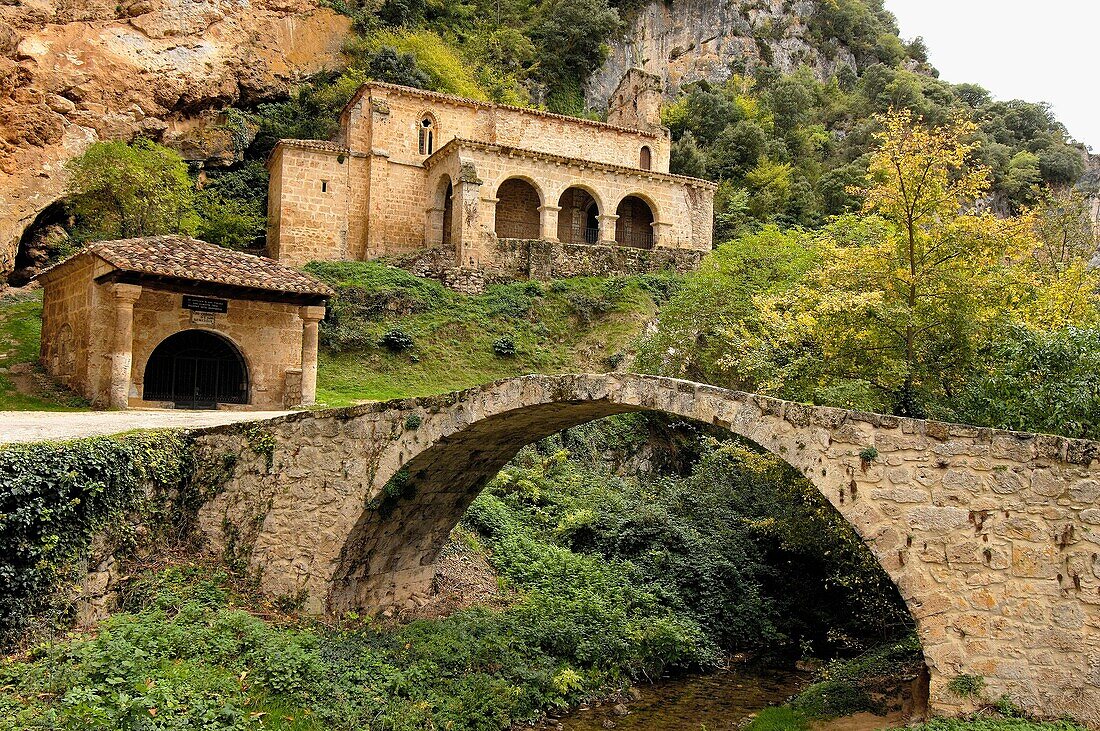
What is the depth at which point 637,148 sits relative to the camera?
140 feet

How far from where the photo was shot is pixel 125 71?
3253 centimetres

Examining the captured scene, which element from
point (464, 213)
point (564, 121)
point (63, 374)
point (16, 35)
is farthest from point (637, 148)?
point (63, 374)

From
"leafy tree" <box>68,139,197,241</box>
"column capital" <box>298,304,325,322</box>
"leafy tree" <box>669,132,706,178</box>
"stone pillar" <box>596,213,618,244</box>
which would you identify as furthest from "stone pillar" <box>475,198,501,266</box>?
"leafy tree" <box>669,132,706,178</box>

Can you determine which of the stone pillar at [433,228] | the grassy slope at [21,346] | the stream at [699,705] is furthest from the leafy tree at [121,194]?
the stream at [699,705]

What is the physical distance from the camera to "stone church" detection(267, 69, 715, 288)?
32812 mm

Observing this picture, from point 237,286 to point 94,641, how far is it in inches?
413

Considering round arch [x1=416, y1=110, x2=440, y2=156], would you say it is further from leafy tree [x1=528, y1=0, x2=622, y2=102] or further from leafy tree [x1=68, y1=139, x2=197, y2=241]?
leafy tree [x1=528, y1=0, x2=622, y2=102]

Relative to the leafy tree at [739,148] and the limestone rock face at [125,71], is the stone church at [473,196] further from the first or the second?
the leafy tree at [739,148]

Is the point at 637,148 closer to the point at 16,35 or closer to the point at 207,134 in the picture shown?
the point at 207,134

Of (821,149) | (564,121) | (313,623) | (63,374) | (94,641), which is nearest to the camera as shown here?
(94,641)

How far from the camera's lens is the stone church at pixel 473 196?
3281 cm

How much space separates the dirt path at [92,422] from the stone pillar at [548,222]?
20181mm

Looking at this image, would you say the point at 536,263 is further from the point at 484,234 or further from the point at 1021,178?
the point at 1021,178

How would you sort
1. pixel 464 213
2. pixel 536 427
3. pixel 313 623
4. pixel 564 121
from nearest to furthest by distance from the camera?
pixel 313 623
pixel 536 427
pixel 464 213
pixel 564 121
